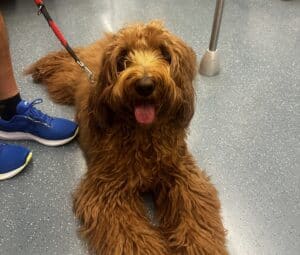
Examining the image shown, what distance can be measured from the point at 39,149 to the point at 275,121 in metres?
1.07

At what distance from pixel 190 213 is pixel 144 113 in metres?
0.39

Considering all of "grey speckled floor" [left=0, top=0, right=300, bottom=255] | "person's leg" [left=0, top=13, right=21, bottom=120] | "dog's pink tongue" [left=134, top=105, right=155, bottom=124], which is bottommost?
"grey speckled floor" [left=0, top=0, right=300, bottom=255]

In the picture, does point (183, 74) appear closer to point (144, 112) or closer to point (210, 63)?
point (144, 112)

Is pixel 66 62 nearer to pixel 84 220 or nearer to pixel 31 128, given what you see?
pixel 31 128

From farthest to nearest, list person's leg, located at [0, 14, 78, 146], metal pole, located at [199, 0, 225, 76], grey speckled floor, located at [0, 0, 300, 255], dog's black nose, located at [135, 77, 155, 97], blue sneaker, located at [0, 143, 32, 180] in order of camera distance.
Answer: metal pole, located at [199, 0, 225, 76], person's leg, located at [0, 14, 78, 146], blue sneaker, located at [0, 143, 32, 180], grey speckled floor, located at [0, 0, 300, 255], dog's black nose, located at [135, 77, 155, 97]

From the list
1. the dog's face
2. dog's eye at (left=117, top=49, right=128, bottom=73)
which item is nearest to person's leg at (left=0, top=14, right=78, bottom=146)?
the dog's face

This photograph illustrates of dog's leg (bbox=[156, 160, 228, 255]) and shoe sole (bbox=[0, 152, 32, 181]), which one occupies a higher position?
dog's leg (bbox=[156, 160, 228, 255])

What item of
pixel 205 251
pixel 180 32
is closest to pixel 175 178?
pixel 205 251

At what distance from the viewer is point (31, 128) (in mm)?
1791

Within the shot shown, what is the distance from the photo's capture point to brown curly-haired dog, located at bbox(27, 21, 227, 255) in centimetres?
129

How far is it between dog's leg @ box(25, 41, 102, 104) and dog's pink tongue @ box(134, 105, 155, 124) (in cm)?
56

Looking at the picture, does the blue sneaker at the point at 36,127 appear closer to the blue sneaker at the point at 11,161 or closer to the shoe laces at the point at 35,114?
the shoe laces at the point at 35,114

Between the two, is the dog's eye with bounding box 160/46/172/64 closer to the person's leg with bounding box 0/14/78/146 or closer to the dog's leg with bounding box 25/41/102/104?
the dog's leg with bounding box 25/41/102/104

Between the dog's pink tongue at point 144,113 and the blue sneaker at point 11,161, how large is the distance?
23.6 inches
